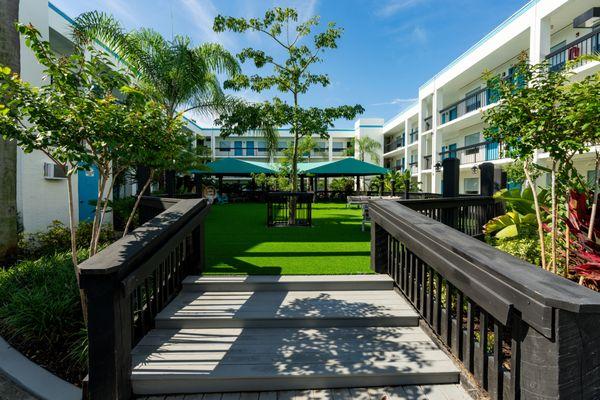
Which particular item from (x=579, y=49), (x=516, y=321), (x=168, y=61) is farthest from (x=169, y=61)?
(x=579, y=49)

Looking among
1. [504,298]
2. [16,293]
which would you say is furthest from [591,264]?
[16,293]

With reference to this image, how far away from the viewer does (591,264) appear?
9.64 ft

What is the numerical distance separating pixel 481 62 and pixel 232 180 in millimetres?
24924

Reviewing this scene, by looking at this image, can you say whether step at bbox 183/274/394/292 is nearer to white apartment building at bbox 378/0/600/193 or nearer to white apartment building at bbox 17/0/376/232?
white apartment building at bbox 378/0/600/193

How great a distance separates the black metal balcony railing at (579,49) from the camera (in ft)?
32.7

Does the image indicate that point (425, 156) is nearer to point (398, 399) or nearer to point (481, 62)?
point (481, 62)

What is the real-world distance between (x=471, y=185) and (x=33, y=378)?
901 inches

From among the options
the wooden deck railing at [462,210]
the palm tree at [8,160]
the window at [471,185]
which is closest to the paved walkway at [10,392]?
the palm tree at [8,160]

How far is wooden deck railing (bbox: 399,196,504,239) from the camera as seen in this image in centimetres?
496

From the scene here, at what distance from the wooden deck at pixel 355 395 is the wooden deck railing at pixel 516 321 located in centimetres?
25

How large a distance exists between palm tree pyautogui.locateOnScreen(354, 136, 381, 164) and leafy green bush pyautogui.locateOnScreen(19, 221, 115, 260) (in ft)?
97.6

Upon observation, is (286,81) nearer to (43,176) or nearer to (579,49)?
(43,176)

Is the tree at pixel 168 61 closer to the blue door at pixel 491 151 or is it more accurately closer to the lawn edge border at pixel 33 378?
the lawn edge border at pixel 33 378

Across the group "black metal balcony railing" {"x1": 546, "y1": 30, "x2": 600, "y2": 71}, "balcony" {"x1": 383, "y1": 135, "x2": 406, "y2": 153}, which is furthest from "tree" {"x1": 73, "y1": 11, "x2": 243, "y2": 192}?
"balcony" {"x1": 383, "y1": 135, "x2": 406, "y2": 153}
